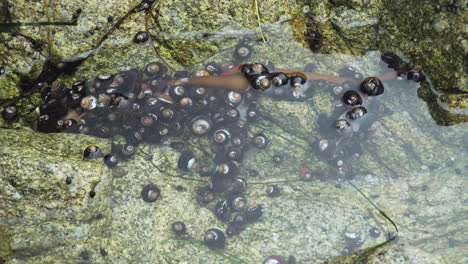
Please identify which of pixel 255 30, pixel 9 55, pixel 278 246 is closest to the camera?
pixel 9 55

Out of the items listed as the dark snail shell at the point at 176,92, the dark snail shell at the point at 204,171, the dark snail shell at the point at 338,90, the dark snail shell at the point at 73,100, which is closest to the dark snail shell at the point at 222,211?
the dark snail shell at the point at 204,171

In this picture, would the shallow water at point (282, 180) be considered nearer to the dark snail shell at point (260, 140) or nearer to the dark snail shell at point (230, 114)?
the dark snail shell at point (260, 140)

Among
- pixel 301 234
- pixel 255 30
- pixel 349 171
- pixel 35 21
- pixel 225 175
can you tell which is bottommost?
pixel 301 234

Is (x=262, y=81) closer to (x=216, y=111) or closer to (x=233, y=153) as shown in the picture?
(x=216, y=111)

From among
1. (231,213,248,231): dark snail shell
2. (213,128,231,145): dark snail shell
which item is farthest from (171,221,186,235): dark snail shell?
(213,128,231,145): dark snail shell

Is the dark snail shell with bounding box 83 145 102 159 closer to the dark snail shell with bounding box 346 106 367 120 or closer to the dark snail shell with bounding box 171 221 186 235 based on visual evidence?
the dark snail shell with bounding box 171 221 186 235

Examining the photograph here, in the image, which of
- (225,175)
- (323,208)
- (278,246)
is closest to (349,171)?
(323,208)

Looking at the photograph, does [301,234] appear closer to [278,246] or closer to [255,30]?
[278,246]
